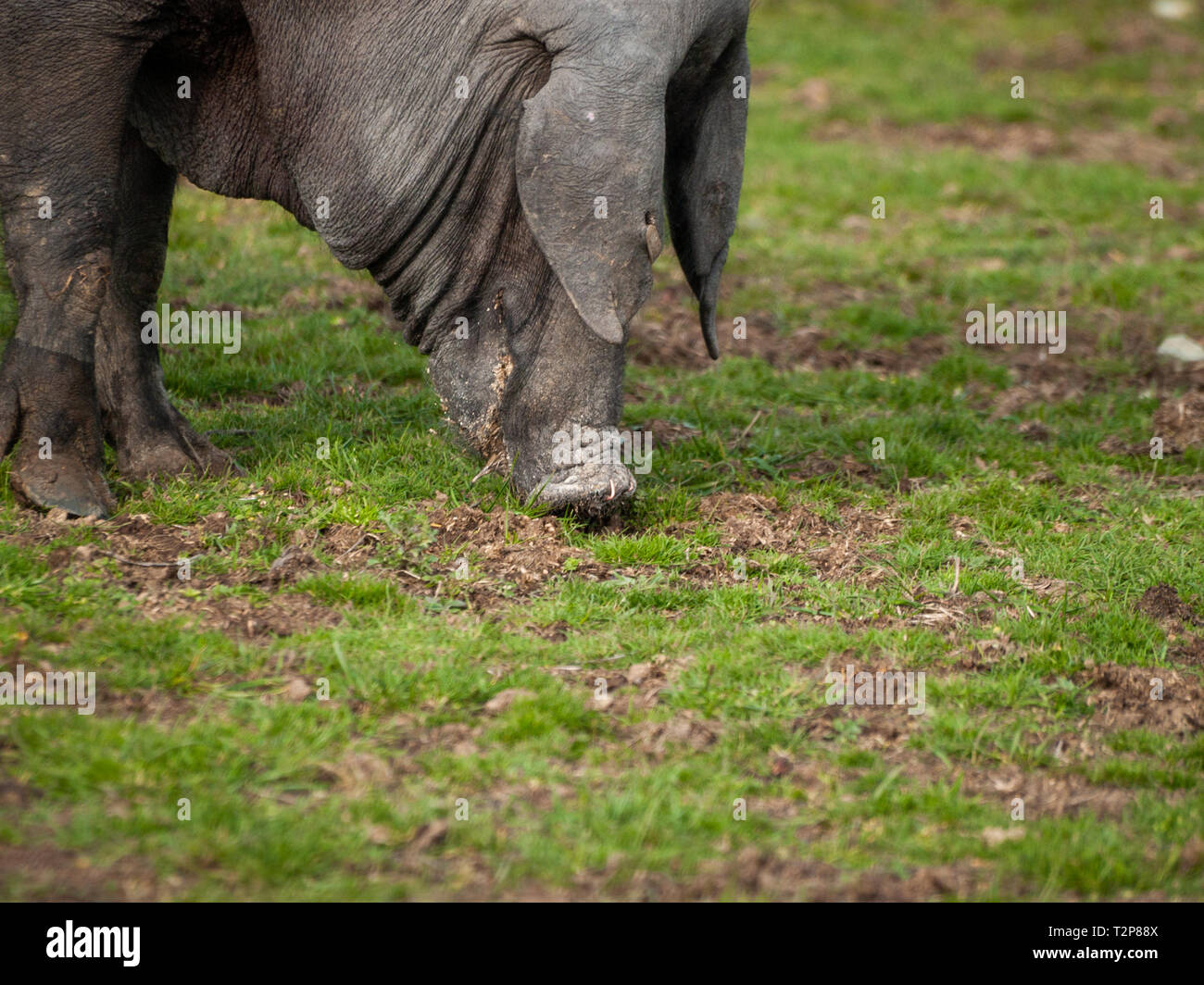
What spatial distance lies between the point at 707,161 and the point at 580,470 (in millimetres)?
1337

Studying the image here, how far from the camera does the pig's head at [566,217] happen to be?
4859mm

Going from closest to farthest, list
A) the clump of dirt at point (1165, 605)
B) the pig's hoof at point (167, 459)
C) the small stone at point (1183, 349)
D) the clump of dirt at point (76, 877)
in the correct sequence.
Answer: the clump of dirt at point (76, 877), the clump of dirt at point (1165, 605), the pig's hoof at point (167, 459), the small stone at point (1183, 349)

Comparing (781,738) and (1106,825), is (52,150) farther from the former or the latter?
(1106,825)

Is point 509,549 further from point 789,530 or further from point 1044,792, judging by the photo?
point 1044,792

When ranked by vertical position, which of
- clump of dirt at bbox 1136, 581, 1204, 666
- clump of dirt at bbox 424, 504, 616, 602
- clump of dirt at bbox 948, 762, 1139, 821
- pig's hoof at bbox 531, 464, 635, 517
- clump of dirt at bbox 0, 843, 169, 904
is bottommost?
clump of dirt at bbox 0, 843, 169, 904

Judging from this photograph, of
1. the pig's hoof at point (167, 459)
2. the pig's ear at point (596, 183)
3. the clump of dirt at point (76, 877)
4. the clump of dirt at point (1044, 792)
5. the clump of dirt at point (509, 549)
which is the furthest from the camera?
the pig's hoof at point (167, 459)

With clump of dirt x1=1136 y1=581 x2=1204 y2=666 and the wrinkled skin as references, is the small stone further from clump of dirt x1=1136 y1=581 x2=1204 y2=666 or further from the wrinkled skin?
the wrinkled skin

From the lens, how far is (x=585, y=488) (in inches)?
209

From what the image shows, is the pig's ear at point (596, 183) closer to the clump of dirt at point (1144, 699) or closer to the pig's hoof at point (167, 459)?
the pig's hoof at point (167, 459)

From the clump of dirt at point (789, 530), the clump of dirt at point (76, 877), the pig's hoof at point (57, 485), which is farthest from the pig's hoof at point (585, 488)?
the clump of dirt at point (76, 877)

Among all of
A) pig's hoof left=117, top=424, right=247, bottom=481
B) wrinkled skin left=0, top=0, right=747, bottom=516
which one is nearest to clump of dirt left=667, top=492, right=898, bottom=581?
wrinkled skin left=0, top=0, right=747, bottom=516

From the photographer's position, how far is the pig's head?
4.86 meters

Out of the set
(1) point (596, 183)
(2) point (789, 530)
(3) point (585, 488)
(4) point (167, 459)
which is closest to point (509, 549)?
(3) point (585, 488)
